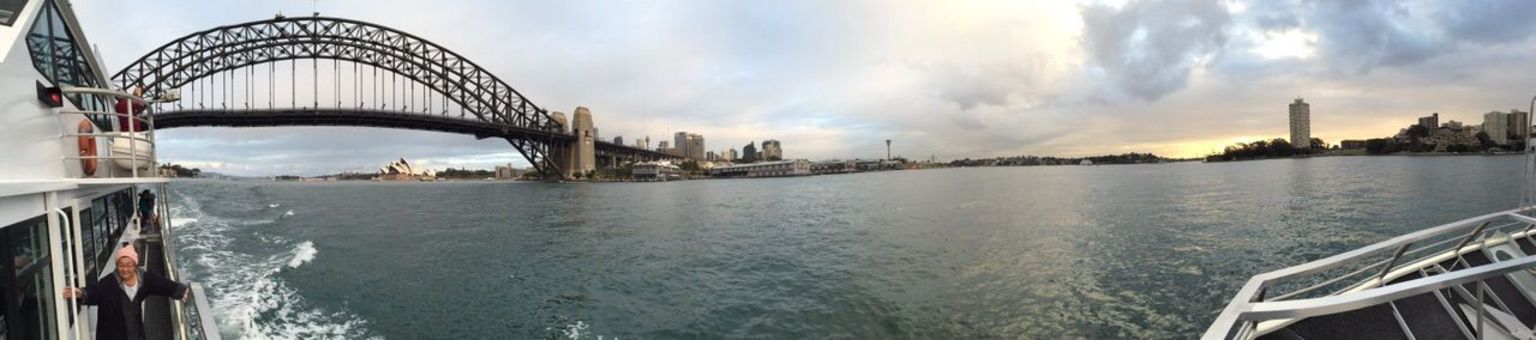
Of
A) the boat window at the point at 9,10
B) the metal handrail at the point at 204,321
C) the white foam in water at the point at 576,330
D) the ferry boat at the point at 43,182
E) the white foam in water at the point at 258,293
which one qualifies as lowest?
the white foam in water at the point at 576,330

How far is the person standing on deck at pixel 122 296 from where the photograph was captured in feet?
14.5

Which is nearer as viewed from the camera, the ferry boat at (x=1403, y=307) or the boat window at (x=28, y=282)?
the boat window at (x=28, y=282)

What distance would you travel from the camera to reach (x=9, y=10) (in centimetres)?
389

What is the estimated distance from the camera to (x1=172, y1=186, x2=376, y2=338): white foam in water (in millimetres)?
10062

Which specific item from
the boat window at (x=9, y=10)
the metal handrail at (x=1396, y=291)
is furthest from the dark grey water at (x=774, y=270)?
the boat window at (x=9, y=10)

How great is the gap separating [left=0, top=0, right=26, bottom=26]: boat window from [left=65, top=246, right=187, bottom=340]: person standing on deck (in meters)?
1.71

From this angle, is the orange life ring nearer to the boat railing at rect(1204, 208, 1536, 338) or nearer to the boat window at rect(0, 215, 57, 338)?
the boat window at rect(0, 215, 57, 338)

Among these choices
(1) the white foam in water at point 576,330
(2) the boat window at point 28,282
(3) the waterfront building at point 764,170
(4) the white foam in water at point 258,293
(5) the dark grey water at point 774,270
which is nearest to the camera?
(2) the boat window at point 28,282

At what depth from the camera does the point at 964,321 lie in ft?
34.5

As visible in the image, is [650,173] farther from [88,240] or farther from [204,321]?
[204,321]

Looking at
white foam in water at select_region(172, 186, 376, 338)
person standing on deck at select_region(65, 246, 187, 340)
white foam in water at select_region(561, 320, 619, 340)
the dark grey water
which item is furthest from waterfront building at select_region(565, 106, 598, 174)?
person standing on deck at select_region(65, 246, 187, 340)

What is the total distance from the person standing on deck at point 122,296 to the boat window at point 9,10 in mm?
1707

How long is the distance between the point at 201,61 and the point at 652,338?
101530mm

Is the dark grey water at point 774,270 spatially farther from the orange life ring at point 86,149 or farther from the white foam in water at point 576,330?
the orange life ring at point 86,149
